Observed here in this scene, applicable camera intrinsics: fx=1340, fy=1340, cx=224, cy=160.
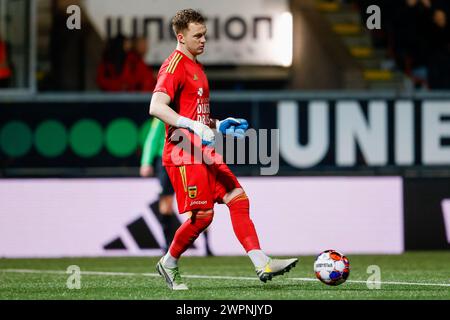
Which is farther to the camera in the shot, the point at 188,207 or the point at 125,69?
the point at 125,69

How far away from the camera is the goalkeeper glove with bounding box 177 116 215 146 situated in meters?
8.94

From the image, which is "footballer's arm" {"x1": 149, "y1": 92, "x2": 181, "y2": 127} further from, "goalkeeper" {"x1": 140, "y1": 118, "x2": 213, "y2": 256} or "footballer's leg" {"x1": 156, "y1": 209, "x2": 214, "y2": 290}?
"goalkeeper" {"x1": 140, "y1": 118, "x2": 213, "y2": 256}

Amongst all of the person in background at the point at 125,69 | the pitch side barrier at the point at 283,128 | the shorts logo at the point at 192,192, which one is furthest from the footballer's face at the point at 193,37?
the person in background at the point at 125,69

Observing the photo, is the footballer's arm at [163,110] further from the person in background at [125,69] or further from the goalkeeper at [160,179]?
the person in background at [125,69]

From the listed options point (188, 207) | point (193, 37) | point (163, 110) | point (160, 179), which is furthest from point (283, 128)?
point (163, 110)

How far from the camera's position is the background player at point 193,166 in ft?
30.4

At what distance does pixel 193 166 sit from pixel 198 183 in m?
0.12

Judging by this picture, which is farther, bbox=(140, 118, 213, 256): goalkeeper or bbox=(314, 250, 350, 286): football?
bbox=(140, 118, 213, 256): goalkeeper

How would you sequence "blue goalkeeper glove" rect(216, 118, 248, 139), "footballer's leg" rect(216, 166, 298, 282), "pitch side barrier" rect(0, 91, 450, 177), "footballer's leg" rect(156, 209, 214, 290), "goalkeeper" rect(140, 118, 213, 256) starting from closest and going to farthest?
"footballer's leg" rect(216, 166, 298, 282) → "blue goalkeeper glove" rect(216, 118, 248, 139) → "footballer's leg" rect(156, 209, 214, 290) → "goalkeeper" rect(140, 118, 213, 256) → "pitch side barrier" rect(0, 91, 450, 177)

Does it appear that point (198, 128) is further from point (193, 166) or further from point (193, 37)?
point (193, 37)

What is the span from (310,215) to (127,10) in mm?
4324

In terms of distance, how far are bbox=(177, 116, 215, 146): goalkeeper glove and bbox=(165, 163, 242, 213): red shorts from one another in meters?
0.35

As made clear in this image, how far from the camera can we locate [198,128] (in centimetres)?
895

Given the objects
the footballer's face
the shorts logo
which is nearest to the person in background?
the footballer's face
